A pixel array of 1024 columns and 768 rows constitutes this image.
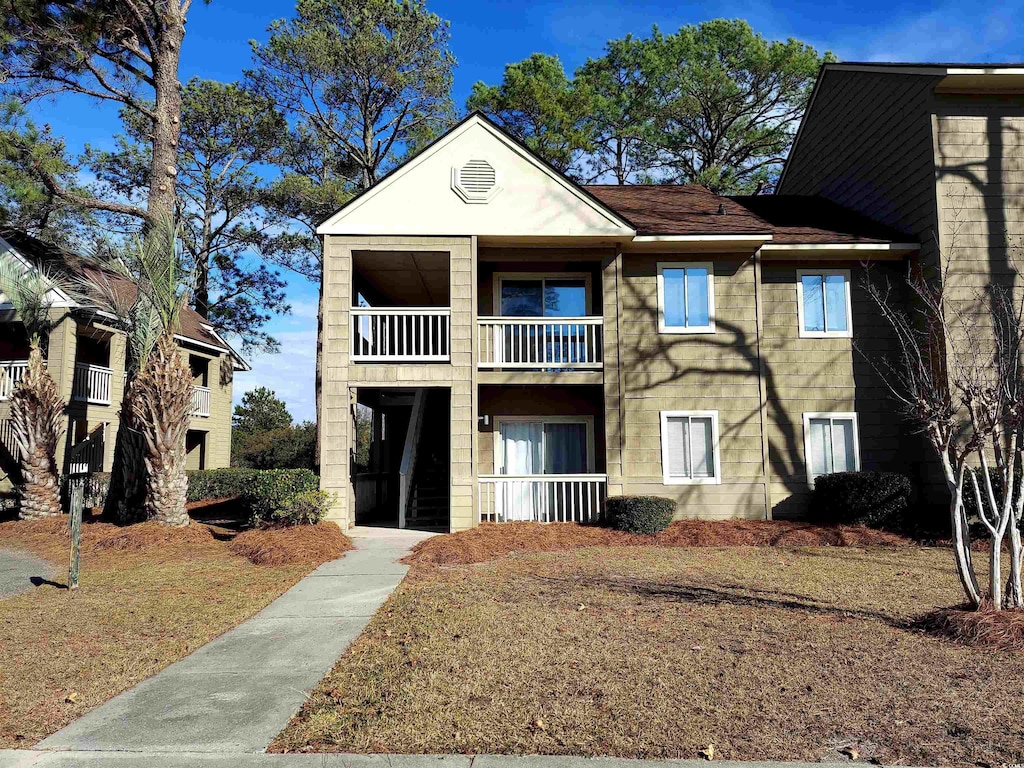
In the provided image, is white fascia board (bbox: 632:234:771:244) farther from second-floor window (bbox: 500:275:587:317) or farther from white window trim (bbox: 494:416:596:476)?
white window trim (bbox: 494:416:596:476)

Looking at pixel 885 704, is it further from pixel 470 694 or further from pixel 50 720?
pixel 50 720

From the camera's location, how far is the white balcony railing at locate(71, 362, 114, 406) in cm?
2195

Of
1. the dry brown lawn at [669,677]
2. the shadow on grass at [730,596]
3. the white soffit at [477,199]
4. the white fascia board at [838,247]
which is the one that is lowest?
the dry brown lawn at [669,677]

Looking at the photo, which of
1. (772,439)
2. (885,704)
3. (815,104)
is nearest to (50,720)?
(885,704)

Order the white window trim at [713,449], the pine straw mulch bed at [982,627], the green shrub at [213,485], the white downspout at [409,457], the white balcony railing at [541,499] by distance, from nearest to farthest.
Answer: the pine straw mulch bed at [982,627] < the white balcony railing at [541,499] < the white downspout at [409,457] < the white window trim at [713,449] < the green shrub at [213,485]

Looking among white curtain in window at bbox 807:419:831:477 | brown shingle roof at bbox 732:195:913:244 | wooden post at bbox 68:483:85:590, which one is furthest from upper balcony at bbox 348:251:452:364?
→ white curtain in window at bbox 807:419:831:477

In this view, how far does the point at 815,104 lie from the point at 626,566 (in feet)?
48.7

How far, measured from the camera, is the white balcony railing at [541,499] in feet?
47.1

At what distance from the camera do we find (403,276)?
55.1 feet

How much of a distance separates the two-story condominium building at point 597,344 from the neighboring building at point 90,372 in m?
6.19

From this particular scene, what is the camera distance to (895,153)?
15.4m

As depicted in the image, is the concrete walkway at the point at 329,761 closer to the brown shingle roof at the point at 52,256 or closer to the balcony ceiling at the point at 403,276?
the balcony ceiling at the point at 403,276

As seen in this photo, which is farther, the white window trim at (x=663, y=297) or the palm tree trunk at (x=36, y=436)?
the palm tree trunk at (x=36, y=436)

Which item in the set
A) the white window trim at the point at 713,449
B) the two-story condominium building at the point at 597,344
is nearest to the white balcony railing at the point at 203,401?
the two-story condominium building at the point at 597,344
